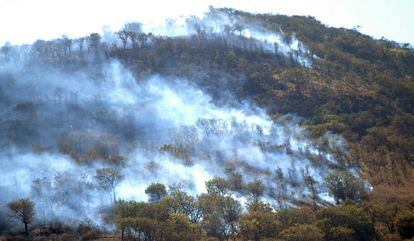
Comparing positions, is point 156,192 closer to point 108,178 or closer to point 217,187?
point 217,187

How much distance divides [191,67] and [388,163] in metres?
75.2

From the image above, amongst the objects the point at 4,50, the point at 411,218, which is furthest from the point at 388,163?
the point at 4,50

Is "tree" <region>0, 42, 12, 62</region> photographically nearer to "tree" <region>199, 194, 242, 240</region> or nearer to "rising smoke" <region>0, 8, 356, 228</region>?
"rising smoke" <region>0, 8, 356, 228</region>

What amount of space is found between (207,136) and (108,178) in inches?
1427

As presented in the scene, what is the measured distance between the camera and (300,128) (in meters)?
127

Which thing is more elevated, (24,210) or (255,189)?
(255,189)

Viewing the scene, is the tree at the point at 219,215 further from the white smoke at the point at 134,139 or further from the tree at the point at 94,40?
the tree at the point at 94,40

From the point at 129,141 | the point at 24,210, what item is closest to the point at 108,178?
the point at 24,210

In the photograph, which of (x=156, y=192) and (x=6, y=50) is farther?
(x=6, y=50)

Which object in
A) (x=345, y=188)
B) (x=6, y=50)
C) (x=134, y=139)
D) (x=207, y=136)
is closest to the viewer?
(x=345, y=188)

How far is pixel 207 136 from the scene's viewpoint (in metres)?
124

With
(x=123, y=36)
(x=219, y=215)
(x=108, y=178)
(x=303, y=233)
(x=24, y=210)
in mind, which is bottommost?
(x=24, y=210)

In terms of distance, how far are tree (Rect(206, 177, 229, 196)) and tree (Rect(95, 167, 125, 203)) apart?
58.0 feet

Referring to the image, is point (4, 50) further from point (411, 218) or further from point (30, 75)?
point (411, 218)
